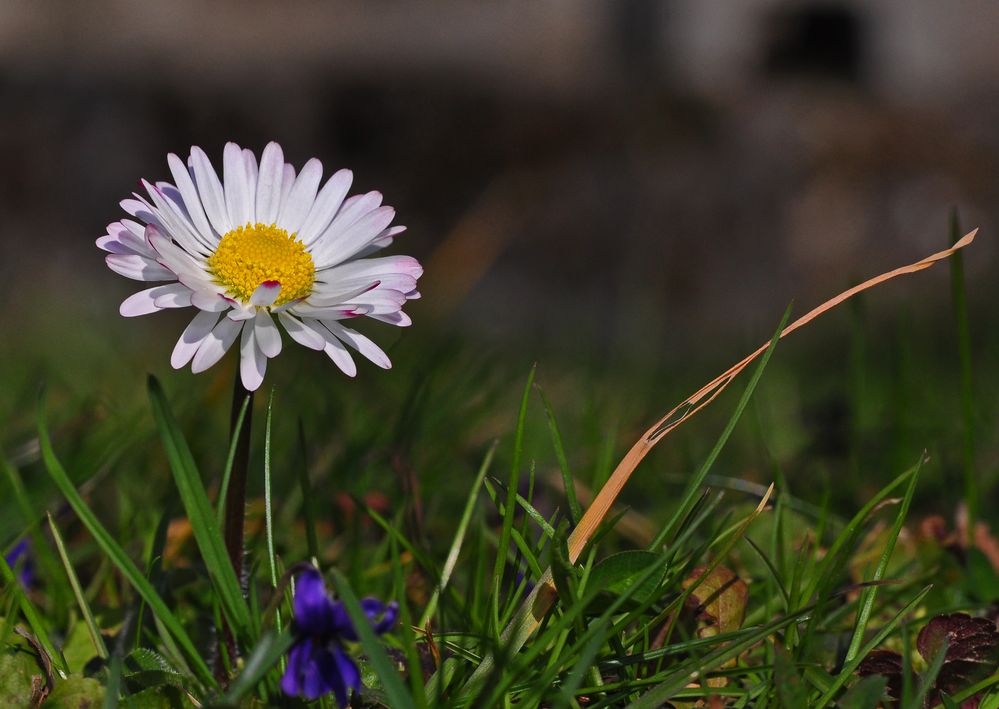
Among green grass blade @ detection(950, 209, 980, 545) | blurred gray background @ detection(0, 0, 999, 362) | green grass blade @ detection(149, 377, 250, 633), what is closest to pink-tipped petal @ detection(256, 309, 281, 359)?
green grass blade @ detection(149, 377, 250, 633)

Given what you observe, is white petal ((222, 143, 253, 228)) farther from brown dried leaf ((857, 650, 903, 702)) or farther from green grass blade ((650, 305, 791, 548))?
brown dried leaf ((857, 650, 903, 702))

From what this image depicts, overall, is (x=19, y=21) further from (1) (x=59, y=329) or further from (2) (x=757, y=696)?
(2) (x=757, y=696)

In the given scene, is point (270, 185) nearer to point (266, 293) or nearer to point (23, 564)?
point (266, 293)

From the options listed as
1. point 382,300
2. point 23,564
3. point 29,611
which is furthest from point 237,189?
point 23,564

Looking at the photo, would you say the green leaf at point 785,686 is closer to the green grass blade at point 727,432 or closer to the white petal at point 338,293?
the green grass blade at point 727,432

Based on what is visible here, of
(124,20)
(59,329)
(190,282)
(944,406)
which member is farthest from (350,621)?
(124,20)
